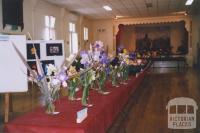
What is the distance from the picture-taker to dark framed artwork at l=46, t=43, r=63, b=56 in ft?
23.7

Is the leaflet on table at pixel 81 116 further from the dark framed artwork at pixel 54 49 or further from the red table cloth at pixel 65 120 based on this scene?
the dark framed artwork at pixel 54 49

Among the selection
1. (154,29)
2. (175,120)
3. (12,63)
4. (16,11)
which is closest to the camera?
(175,120)

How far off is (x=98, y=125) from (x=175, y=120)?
0.83m

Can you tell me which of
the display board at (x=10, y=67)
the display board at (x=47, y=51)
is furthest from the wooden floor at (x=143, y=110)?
the display board at (x=47, y=51)

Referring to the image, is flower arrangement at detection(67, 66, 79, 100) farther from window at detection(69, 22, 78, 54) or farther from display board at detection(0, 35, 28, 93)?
window at detection(69, 22, 78, 54)

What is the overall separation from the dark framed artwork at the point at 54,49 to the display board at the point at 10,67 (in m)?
2.28

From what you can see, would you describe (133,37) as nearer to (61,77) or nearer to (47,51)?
(47,51)

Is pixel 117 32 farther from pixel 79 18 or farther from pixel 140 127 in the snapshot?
pixel 140 127

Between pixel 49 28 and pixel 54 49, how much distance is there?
241 inches

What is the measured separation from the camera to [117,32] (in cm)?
2000

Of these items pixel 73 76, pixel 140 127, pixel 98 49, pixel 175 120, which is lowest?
pixel 140 127

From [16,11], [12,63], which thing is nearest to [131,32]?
[16,11]

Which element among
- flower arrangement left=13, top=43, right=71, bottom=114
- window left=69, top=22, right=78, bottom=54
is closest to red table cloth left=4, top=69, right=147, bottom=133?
flower arrangement left=13, top=43, right=71, bottom=114

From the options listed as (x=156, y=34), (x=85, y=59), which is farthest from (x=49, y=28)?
(x=156, y=34)
